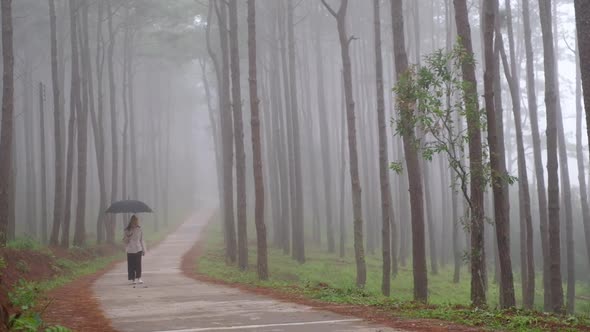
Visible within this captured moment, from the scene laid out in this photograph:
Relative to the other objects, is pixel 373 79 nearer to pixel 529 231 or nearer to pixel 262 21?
pixel 262 21

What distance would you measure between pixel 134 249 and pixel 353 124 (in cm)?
729

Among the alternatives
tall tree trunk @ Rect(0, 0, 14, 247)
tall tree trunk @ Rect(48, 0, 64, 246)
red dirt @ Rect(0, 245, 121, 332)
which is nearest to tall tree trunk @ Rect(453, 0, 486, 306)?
red dirt @ Rect(0, 245, 121, 332)

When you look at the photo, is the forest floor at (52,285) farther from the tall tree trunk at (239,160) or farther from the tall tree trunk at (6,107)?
the tall tree trunk at (239,160)

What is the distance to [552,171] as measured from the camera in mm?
17141

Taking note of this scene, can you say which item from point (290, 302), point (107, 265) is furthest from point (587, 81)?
point (107, 265)

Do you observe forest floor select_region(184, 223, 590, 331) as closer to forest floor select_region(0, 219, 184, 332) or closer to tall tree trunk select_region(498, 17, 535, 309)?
tall tree trunk select_region(498, 17, 535, 309)

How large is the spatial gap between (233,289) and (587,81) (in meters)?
8.82

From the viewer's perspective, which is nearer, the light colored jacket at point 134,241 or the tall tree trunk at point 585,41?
the tall tree trunk at point 585,41

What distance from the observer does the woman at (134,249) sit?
682 inches

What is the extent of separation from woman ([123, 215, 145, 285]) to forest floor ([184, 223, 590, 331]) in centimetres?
195

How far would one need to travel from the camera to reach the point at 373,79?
44094mm

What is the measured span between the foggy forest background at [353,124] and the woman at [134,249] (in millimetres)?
3438

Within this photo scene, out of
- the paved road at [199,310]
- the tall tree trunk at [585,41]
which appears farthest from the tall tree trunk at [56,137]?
the tall tree trunk at [585,41]

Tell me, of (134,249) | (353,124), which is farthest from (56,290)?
(353,124)
